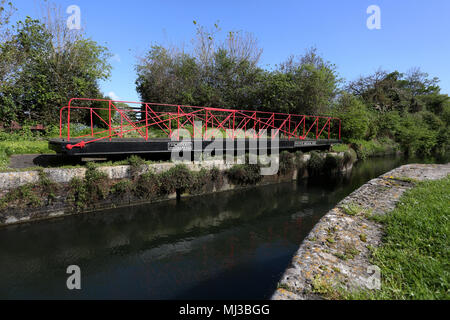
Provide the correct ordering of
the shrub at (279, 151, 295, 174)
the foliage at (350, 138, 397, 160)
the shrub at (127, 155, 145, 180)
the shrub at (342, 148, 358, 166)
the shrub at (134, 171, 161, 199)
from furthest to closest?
the foliage at (350, 138, 397, 160), the shrub at (342, 148, 358, 166), the shrub at (279, 151, 295, 174), the shrub at (134, 171, 161, 199), the shrub at (127, 155, 145, 180)

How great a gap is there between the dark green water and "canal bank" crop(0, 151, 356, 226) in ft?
0.97

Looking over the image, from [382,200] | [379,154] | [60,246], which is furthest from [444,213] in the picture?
[379,154]

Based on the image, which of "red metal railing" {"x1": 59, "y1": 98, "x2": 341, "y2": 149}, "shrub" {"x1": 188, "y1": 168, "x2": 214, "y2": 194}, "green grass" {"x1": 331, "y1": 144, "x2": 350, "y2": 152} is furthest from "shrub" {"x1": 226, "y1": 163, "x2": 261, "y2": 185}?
"green grass" {"x1": 331, "y1": 144, "x2": 350, "y2": 152}

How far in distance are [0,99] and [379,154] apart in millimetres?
25014

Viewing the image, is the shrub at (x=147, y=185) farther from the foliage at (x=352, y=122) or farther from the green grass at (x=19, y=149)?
the foliage at (x=352, y=122)

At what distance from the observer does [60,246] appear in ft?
15.8

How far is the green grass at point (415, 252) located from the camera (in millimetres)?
1902

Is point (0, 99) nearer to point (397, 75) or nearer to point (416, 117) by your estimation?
point (416, 117)

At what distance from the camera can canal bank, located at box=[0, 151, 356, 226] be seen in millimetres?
5465

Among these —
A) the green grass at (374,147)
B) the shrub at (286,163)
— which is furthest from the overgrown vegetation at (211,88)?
the shrub at (286,163)

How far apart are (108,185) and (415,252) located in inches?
260

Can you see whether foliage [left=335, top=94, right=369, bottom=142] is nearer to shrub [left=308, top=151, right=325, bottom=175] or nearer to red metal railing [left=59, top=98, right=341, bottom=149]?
red metal railing [left=59, top=98, right=341, bottom=149]

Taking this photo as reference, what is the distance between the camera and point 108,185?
21.5 ft
